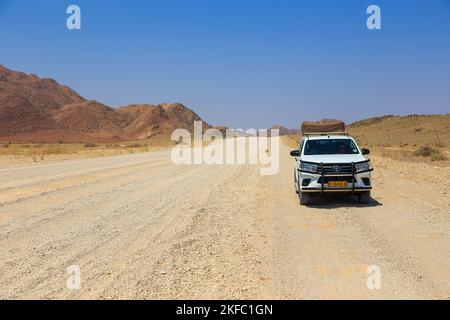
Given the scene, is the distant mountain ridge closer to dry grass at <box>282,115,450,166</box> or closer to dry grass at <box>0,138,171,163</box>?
dry grass at <box>0,138,171,163</box>

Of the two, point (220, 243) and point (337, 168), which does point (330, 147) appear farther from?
point (220, 243)

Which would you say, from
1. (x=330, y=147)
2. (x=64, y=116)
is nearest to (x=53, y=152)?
(x=330, y=147)

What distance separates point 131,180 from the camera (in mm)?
19156

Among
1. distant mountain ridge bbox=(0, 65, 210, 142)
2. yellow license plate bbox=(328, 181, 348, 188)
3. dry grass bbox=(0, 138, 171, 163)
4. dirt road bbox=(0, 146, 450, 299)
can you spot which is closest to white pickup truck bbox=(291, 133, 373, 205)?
yellow license plate bbox=(328, 181, 348, 188)

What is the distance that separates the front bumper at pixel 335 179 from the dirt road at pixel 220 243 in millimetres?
466

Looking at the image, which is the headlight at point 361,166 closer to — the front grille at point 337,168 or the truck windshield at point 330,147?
the front grille at point 337,168

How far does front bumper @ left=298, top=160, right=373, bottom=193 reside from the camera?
41.2 feet

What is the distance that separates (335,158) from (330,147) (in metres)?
1.33

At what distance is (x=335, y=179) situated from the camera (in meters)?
12.7

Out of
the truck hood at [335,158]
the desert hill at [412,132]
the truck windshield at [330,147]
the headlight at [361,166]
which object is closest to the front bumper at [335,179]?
the headlight at [361,166]
